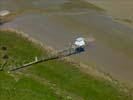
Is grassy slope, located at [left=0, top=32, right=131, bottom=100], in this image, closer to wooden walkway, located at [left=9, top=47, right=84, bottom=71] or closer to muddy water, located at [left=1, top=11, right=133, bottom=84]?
wooden walkway, located at [left=9, top=47, right=84, bottom=71]

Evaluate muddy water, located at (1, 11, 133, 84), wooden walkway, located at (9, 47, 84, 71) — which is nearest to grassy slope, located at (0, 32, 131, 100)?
wooden walkway, located at (9, 47, 84, 71)

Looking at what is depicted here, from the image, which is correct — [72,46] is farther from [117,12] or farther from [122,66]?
[117,12]

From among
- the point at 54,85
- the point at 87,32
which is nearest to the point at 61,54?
the point at 54,85

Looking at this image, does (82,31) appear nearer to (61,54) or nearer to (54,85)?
(61,54)

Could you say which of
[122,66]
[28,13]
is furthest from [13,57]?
[28,13]

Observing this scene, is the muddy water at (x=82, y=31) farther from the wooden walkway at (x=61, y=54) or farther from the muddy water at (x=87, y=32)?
the wooden walkway at (x=61, y=54)
